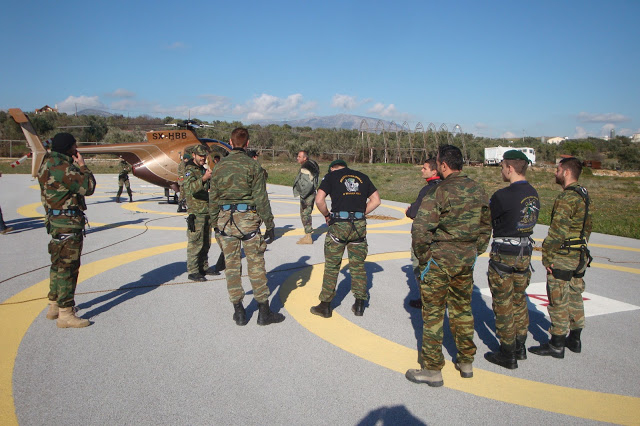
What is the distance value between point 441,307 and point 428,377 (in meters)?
0.67

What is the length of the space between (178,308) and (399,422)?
3399mm

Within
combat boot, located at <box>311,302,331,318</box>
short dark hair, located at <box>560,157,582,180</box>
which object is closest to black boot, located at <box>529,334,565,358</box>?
short dark hair, located at <box>560,157,582,180</box>

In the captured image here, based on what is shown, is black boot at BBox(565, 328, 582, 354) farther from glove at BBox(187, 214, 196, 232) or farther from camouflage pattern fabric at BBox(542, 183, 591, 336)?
glove at BBox(187, 214, 196, 232)

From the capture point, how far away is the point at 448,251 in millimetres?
3557

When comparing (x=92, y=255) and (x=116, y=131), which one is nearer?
(x=92, y=255)

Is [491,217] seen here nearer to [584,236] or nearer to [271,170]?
[584,236]

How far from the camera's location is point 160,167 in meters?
14.9

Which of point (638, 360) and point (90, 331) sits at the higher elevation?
point (90, 331)

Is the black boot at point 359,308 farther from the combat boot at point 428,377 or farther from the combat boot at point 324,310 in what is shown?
the combat boot at point 428,377

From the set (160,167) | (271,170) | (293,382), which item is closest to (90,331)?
(293,382)

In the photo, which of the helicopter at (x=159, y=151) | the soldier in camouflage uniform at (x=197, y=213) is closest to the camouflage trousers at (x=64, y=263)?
the soldier in camouflage uniform at (x=197, y=213)

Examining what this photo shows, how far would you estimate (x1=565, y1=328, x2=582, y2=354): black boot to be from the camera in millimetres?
4367

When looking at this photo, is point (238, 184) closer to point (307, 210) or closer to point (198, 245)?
point (198, 245)

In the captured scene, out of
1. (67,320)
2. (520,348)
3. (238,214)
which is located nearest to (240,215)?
(238,214)
